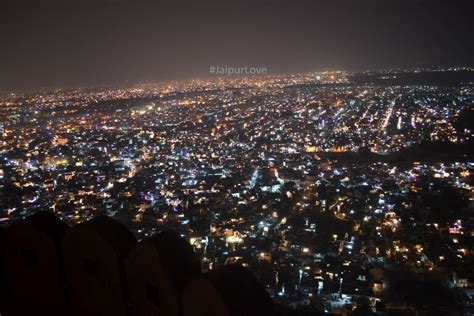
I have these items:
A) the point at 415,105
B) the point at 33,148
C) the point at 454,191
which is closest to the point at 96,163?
the point at 33,148

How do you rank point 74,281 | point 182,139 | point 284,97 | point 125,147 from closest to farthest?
point 74,281 → point 125,147 → point 182,139 → point 284,97

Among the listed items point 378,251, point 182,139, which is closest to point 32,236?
point 378,251

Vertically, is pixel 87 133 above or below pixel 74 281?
below

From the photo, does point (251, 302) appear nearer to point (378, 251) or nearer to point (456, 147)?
point (378, 251)

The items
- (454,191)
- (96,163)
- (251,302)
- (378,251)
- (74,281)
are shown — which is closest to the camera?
(251,302)

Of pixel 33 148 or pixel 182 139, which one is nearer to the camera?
pixel 33 148

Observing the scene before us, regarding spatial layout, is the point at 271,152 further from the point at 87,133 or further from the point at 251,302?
the point at 251,302
